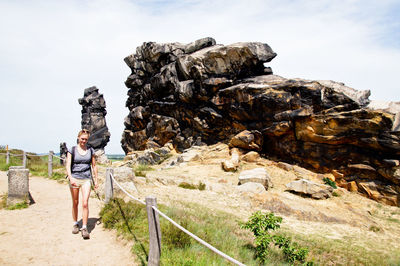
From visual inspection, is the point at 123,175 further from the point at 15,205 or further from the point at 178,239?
the point at 178,239

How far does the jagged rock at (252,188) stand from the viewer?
1692 centimetres

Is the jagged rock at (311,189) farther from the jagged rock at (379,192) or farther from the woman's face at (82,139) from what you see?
the woman's face at (82,139)

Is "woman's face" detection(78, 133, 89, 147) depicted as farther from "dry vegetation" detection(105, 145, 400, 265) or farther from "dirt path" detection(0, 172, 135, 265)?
"dry vegetation" detection(105, 145, 400, 265)

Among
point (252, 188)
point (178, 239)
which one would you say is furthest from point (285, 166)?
point (178, 239)

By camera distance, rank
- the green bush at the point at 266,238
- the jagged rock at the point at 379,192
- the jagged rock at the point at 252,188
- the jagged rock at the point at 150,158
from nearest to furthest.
Result: the green bush at the point at 266,238
the jagged rock at the point at 252,188
the jagged rock at the point at 379,192
the jagged rock at the point at 150,158

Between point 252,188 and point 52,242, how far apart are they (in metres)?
13.5

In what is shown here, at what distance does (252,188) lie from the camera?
17.3 meters

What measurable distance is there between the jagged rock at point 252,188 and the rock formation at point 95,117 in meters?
36.9

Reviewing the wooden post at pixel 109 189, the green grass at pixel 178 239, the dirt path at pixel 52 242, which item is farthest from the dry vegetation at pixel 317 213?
the dirt path at pixel 52 242

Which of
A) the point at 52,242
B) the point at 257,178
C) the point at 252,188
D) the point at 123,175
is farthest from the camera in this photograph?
the point at 257,178

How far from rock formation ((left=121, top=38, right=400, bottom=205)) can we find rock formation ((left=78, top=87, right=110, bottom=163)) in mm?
12726

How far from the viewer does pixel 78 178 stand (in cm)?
627

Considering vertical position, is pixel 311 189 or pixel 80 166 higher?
pixel 80 166

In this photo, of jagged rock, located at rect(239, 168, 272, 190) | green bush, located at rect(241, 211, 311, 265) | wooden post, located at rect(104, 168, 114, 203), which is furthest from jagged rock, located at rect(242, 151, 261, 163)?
wooden post, located at rect(104, 168, 114, 203)
